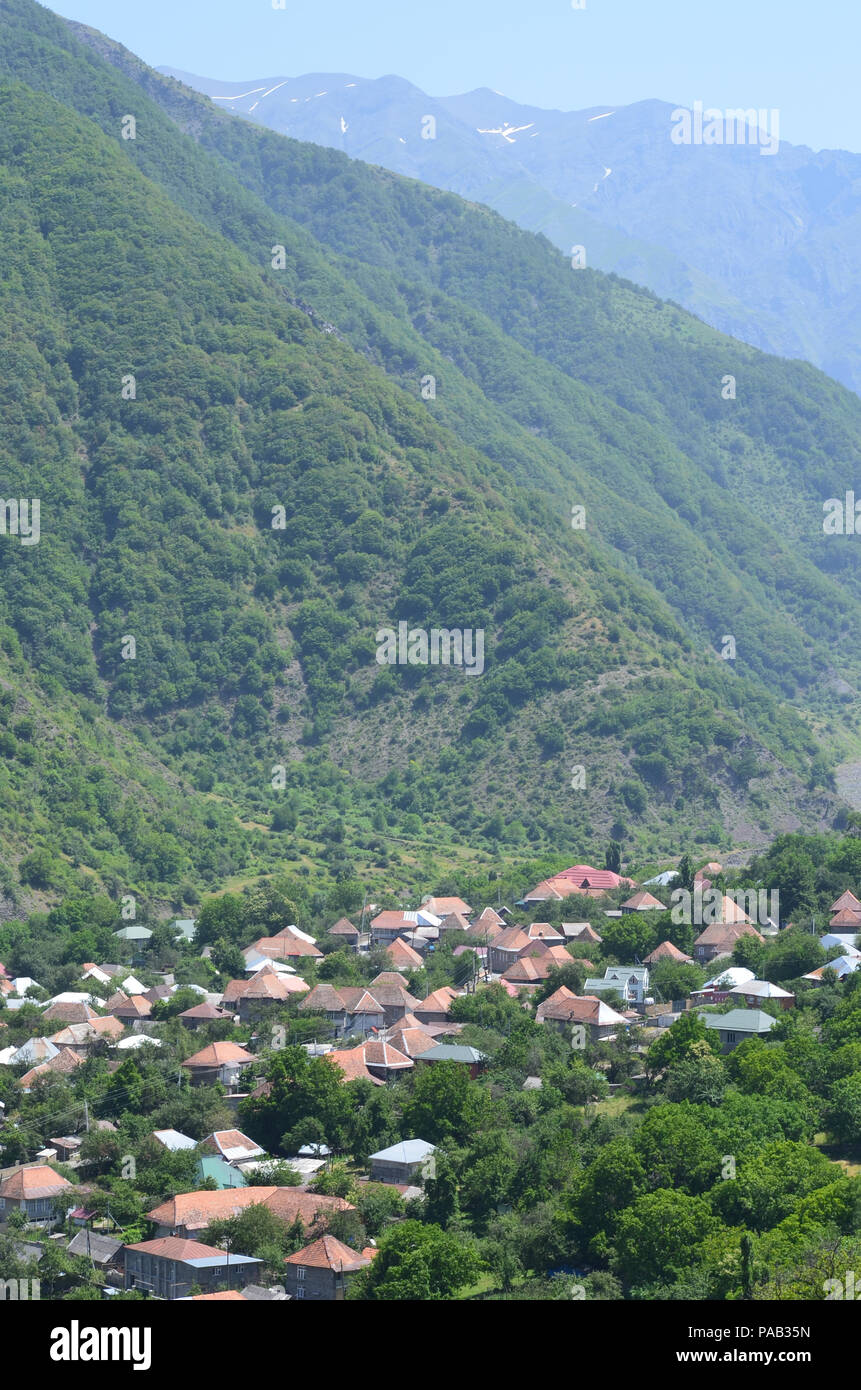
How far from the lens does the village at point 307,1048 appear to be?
159ft

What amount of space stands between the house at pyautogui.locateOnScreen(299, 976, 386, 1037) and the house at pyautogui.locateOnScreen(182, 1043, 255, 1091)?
643cm

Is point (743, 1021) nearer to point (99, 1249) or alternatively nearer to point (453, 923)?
point (99, 1249)

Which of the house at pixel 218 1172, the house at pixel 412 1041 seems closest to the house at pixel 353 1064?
the house at pixel 412 1041

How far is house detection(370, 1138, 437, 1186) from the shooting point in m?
53.7

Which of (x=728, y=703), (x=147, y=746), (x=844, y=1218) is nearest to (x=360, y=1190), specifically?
(x=844, y=1218)

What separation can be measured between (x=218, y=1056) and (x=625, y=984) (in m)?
15.9

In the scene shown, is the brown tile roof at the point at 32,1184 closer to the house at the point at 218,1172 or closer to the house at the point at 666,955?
the house at the point at 218,1172

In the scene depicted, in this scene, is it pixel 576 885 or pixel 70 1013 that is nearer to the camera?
pixel 70 1013

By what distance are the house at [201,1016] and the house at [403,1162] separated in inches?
743

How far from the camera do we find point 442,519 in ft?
506

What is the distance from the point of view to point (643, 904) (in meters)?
88.1

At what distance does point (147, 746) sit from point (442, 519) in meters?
32.7

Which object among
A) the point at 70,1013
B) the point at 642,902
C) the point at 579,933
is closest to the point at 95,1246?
the point at 70,1013

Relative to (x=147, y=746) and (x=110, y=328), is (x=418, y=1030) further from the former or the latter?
(x=110, y=328)
